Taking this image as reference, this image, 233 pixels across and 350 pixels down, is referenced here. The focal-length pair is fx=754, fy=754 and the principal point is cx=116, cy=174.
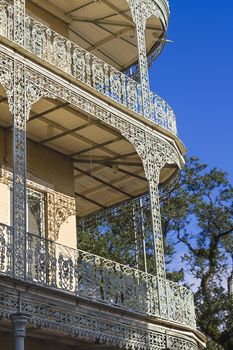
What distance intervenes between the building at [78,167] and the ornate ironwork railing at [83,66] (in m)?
0.03

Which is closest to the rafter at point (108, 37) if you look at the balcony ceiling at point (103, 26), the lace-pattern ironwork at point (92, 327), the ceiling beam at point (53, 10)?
the balcony ceiling at point (103, 26)

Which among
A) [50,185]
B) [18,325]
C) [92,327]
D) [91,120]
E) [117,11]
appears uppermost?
[117,11]

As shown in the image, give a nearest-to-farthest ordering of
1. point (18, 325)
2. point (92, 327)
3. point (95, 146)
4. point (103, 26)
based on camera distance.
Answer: point (18, 325) < point (92, 327) < point (95, 146) < point (103, 26)

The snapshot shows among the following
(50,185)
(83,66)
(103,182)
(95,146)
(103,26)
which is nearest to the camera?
(83,66)

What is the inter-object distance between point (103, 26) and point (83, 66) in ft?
11.9

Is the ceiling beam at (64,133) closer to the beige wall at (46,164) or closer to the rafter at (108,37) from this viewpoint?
the beige wall at (46,164)

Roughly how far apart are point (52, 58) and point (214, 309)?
55.3 feet

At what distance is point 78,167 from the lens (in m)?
19.9

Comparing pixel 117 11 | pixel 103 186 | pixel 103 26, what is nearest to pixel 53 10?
pixel 103 26

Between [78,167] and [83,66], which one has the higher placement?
[83,66]

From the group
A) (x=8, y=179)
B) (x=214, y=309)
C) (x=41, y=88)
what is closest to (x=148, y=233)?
(x=214, y=309)

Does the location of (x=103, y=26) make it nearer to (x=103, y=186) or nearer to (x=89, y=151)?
(x=89, y=151)

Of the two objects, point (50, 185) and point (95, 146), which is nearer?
point (50, 185)

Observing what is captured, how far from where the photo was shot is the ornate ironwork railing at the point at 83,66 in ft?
51.9
